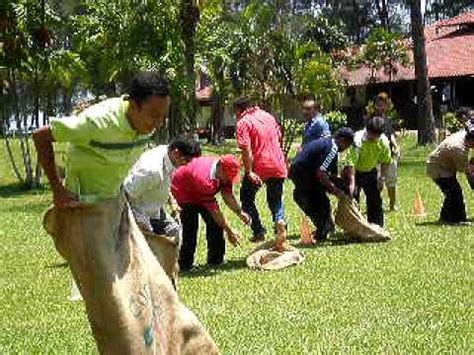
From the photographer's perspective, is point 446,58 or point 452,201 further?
point 446,58

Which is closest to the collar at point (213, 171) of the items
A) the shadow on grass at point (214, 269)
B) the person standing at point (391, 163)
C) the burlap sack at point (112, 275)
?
the shadow on grass at point (214, 269)

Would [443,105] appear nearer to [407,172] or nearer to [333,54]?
[333,54]

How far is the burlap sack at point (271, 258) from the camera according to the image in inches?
397

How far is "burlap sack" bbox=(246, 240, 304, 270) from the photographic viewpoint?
33.1 ft

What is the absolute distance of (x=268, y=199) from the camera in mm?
11312

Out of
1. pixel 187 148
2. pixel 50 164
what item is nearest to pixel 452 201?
pixel 187 148

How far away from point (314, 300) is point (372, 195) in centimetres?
492

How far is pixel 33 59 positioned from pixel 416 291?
1623 centimetres

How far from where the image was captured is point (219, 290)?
8883 mm

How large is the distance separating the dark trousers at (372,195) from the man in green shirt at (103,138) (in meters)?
8.12

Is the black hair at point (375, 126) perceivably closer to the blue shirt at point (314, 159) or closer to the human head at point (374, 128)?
the human head at point (374, 128)

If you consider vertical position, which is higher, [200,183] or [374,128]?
[374,128]

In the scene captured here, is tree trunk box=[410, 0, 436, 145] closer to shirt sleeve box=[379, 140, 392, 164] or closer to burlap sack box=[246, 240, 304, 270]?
shirt sleeve box=[379, 140, 392, 164]

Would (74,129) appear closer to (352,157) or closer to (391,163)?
(352,157)
